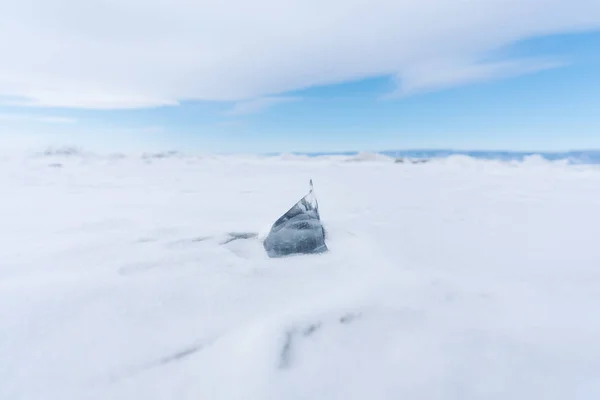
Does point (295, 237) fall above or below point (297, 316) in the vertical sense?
above

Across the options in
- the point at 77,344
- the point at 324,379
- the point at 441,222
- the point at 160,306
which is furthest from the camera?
the point at 441,222

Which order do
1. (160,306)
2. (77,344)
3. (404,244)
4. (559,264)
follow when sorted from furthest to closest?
(404,244) < (559,264) < (160,306) < (77,344)

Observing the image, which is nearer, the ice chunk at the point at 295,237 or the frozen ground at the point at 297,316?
the frozen ground at the point at 297,316

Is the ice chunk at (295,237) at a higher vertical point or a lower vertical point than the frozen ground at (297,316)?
higher

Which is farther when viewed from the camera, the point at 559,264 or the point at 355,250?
the point at 355,250

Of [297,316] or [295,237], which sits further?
[295,237]

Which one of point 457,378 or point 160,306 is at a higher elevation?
point 160,306

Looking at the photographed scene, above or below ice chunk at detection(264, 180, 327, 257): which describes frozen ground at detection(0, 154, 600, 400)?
below

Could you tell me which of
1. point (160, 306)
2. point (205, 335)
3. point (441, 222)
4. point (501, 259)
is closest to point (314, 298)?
point (205, 335)

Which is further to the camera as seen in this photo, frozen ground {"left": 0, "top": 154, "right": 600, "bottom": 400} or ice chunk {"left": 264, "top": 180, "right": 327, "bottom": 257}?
ice chunk {"left": 264, "top": 180, "right": 327, "bottom": 257}

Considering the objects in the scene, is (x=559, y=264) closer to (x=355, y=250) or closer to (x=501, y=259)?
(x=501, y=259)
